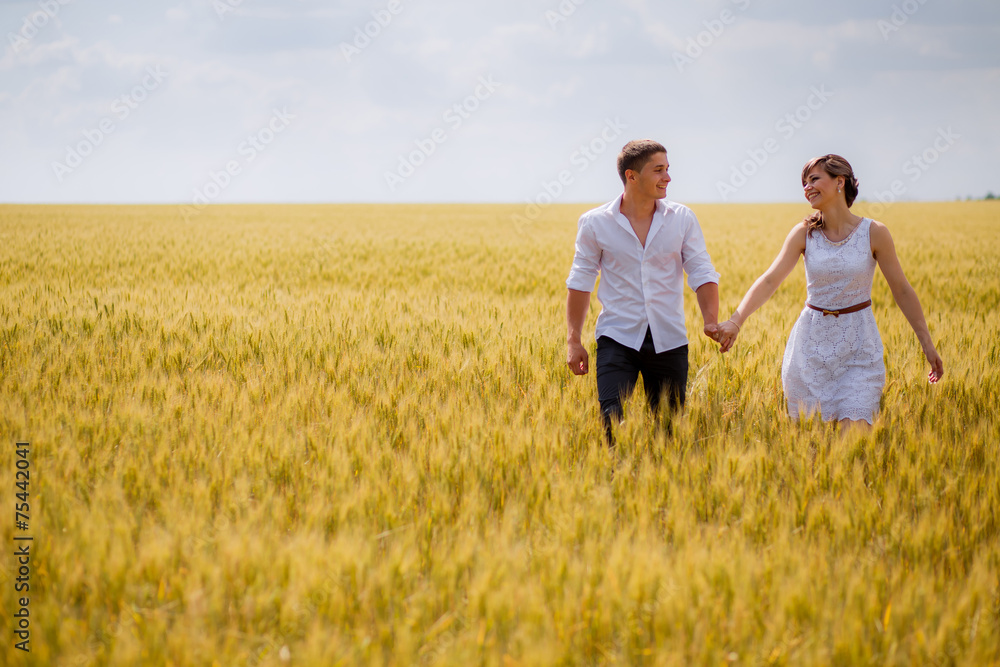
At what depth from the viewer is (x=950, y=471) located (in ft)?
7.49

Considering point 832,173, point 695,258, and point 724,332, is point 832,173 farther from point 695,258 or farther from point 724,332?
point 724,332

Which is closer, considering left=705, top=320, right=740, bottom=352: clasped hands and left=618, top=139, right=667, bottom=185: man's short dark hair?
left=618, top=139, right=667, bottom=185: man's short dark hair

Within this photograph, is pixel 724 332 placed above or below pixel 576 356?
above

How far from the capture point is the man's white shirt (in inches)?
113

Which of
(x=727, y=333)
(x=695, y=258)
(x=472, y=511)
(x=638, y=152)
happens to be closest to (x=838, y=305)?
(x=727, y=333)

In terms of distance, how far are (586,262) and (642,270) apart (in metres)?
0.27

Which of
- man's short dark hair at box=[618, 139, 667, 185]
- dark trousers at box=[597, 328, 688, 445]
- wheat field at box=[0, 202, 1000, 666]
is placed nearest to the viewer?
wheat field at box=[0, 202, 1000, 666]

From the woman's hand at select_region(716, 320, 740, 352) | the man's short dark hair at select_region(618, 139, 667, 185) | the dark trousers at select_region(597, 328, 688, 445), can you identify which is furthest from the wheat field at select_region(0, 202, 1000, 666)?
the man's short dark hair at select_region(618, 139, 667, 185)

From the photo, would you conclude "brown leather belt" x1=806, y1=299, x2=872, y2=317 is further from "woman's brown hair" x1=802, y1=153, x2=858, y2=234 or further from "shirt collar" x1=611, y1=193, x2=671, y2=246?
"shirt collar" x1=611, y1=193, x2=671, y2=246

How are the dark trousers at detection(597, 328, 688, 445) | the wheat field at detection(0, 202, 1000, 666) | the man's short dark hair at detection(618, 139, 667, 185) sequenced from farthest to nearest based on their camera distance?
1. the dark trousers at detection(597, 328, 688, 445)
2. the man's short dark hair at detection(618, 139, 667, 185)
3. the wheat field at detection(0, 202, 1000, 666)

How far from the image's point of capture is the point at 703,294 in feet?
9.61

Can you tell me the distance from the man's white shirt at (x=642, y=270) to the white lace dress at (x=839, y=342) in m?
0.54

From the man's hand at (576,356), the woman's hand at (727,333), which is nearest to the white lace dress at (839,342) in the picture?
the woman's hand at (727,333)

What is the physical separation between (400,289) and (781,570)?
6666 millimetres
